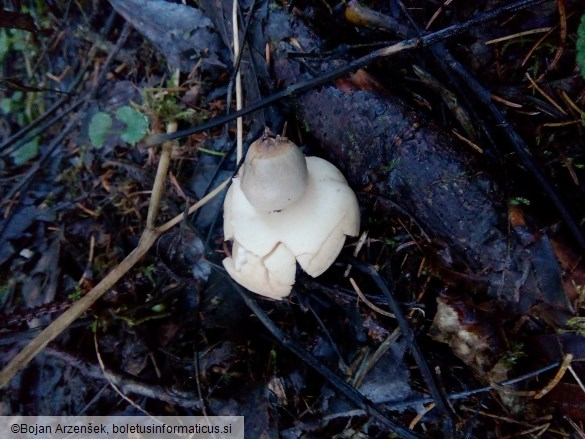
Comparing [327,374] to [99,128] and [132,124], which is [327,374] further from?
[99,128]

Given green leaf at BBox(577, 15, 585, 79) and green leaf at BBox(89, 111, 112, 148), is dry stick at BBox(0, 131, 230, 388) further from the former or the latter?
green leaf at BBox(577, 15, 585, 79)

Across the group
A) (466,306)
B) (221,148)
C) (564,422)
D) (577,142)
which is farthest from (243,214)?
(564,422)

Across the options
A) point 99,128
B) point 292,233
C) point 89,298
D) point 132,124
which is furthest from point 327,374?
point 99,128

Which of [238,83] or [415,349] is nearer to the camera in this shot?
[415,349]

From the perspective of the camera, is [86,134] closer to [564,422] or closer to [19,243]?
[19,243]

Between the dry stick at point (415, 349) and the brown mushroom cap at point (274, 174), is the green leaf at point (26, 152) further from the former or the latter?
the dry stick at point (415, 349)

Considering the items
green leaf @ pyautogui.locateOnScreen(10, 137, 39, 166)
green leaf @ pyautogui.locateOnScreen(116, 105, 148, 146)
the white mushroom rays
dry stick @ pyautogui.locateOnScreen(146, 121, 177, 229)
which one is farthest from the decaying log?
green leaf @ pyautogui.locateOnScreen(10, 137, 39, 166)

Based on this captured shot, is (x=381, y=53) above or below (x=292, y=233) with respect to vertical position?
above

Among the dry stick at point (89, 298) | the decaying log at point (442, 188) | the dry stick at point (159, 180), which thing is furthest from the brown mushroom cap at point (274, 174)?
the dry stick at point (159, 180)
